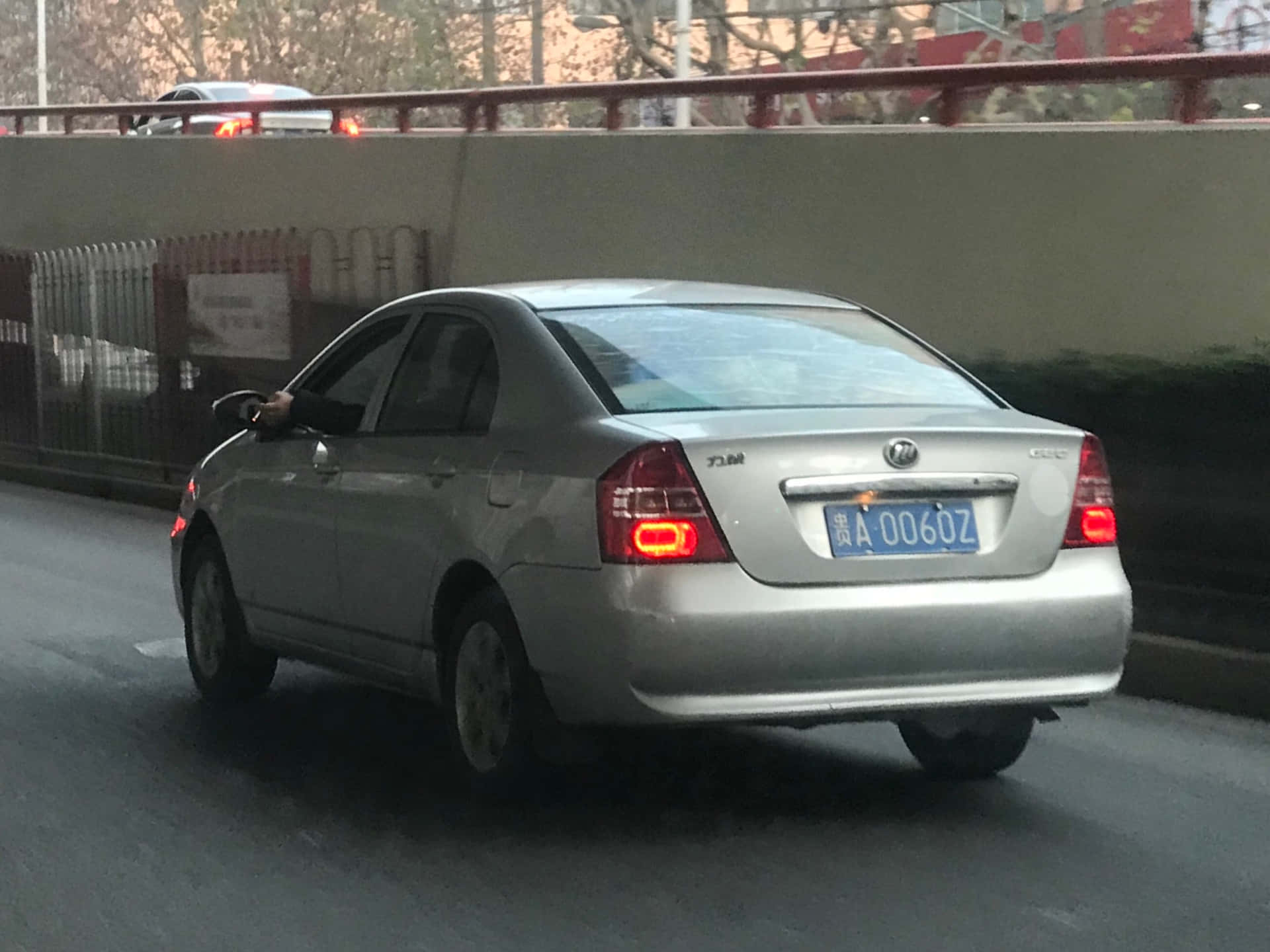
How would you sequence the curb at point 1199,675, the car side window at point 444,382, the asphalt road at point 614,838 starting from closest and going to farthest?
the asphalt road at point 614,838 → the car side window at point 444,382 → the curb at point 1199,675

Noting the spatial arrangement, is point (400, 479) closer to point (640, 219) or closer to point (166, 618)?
point (166, 618)

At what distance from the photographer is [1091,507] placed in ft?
20.9

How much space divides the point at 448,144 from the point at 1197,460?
28.3ft

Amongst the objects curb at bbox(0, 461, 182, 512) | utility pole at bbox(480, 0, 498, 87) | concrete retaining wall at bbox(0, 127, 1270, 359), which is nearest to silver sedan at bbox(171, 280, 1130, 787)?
concrete retaining wall at bbox(0, 127, 1270, 359)

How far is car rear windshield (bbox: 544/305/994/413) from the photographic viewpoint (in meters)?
6.45

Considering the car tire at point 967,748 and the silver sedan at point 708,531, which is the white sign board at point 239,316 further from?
the car tire at point 967,748

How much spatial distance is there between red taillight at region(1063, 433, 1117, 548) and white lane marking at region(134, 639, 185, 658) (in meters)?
4.72

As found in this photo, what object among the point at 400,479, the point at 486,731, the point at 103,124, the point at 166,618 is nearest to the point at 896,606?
the point at 486,731

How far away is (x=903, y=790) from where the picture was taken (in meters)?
6.86

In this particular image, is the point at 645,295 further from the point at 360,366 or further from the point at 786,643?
the point at 786,643

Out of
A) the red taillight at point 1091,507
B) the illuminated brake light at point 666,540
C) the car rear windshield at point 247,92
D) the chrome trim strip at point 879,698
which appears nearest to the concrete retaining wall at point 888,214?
the red taillight at point 1091,507

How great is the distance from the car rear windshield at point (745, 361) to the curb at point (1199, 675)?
6.94 feet

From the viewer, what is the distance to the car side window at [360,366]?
25.0 feet

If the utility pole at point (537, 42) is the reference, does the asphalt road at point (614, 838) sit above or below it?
below
